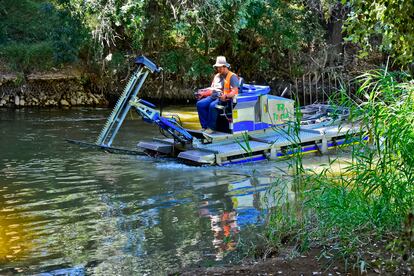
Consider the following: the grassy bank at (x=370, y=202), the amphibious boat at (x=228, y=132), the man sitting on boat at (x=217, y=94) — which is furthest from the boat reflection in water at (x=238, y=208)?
the man sitting on boat at (x=217, y=94)

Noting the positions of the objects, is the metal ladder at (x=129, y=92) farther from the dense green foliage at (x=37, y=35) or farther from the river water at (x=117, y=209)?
the dense green foliage at (x=37, y=35)

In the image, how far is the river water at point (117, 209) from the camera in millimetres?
7215

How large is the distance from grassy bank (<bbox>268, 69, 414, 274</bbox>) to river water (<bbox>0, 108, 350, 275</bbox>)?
72 cm

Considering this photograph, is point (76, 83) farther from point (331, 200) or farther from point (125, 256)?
point (331, 200)

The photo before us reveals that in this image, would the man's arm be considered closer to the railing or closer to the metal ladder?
the metal ladder

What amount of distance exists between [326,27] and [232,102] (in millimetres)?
12883

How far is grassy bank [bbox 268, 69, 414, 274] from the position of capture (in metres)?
5.51

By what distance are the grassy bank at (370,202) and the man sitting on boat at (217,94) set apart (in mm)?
5803

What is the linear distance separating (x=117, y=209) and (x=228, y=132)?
4022 mm

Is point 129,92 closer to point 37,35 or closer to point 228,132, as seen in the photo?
point 228,132

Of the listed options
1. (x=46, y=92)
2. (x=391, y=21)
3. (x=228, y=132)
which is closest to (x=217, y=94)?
(x=228, y=132)

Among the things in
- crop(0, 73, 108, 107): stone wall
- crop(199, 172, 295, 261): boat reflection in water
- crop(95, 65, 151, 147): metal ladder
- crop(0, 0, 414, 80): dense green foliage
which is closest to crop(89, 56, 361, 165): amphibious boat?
crop(95, 65, 151, 147): metal ladder

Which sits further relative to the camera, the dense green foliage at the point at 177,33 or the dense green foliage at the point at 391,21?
the dense green foliage at the point at 177,33

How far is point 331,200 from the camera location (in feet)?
20.6
